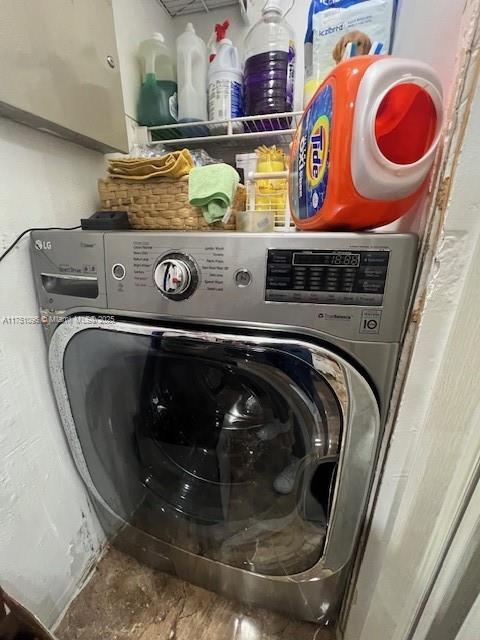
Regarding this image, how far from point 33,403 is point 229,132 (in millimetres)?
995

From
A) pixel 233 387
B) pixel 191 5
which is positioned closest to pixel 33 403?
pixel 233 387

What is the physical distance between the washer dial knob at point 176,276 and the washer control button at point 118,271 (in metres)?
0.08

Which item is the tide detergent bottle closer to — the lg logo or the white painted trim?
the white painted trim

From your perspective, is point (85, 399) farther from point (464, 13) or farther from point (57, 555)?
point (464, 13)

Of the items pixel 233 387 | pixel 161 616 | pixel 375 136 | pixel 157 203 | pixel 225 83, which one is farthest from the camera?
pixel 225 83

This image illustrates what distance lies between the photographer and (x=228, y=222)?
75cm

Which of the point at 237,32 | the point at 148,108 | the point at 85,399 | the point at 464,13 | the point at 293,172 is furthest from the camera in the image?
the point at 237,32

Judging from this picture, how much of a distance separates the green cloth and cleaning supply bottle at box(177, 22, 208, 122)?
0.52 meters

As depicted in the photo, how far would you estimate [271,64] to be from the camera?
0.94 m

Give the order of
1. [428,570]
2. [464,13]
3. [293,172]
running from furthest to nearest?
[293,172] → [428,570] → [464,13]

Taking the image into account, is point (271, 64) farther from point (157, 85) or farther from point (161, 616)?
point (161, 616)

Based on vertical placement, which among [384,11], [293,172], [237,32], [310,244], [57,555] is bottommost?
[57,555]

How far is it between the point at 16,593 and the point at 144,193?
3.37ft

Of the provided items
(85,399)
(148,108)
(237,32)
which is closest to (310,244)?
(85,399)
